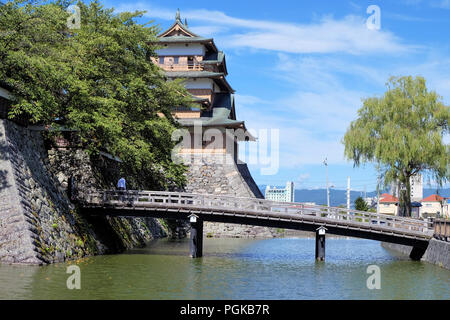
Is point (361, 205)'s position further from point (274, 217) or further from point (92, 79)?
point (92, 79)

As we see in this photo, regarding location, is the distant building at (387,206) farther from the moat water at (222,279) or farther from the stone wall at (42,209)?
the stone wall at (42,209)

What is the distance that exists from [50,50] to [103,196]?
8.12 meters

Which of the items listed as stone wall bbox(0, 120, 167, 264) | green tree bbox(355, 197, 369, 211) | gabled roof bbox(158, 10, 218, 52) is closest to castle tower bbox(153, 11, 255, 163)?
gabled roof bbox(158, 10, 218, 52)

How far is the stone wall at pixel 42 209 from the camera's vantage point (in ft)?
70.3

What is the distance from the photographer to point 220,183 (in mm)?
47844

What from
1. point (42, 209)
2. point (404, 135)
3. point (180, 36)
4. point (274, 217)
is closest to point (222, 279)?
point (274, 217)

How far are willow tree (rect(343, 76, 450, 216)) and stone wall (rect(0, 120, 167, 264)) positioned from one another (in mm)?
17892

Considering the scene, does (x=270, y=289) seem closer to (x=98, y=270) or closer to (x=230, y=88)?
(x=98, y=270)

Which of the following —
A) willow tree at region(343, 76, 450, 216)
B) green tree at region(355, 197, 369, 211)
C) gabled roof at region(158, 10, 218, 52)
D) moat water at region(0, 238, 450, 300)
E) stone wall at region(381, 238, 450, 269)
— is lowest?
moat water at region(0, 238, 450, 300)

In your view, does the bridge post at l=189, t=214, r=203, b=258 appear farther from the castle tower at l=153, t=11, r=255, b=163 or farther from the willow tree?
the castle tower at l=153, t=11, r=255, b=163

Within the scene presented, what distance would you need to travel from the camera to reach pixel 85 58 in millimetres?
28609

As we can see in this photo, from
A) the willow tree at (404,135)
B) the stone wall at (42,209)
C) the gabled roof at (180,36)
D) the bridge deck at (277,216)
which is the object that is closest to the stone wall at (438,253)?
the bridge deck at (277,216)

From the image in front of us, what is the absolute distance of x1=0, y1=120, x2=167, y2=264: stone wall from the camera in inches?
844

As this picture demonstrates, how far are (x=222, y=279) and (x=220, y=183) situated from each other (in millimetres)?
27476
